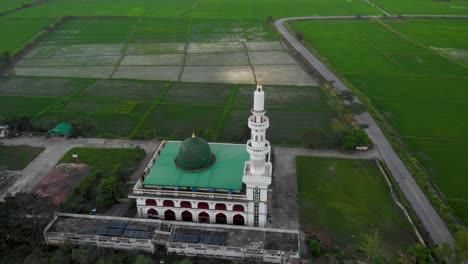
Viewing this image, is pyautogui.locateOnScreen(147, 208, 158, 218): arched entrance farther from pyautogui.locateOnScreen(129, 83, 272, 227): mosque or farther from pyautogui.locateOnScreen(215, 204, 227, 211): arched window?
pyautogui.locateOnScreen(215, 204, 227, 211): arched window

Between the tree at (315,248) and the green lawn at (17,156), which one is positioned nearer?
the tree at (315,248)

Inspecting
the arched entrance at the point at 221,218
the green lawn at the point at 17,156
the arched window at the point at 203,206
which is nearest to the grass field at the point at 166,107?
the green lawn at the point at 17,156

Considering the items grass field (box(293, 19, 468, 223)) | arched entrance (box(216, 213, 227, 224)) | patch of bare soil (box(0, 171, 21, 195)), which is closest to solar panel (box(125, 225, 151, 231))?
arched entrance (box(216, 213, 227, 224))

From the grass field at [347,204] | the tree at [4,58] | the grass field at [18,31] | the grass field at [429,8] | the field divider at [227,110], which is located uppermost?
the grass field at [429,8]

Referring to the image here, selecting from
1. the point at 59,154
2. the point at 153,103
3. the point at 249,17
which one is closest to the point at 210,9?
the point at 249,17

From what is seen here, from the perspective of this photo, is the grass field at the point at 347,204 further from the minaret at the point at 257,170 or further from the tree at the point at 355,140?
the minaret at the point at 257,170

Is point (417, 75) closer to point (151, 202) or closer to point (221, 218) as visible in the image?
point (221, 218)

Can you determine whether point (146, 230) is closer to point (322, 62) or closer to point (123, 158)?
point (123, 158)
